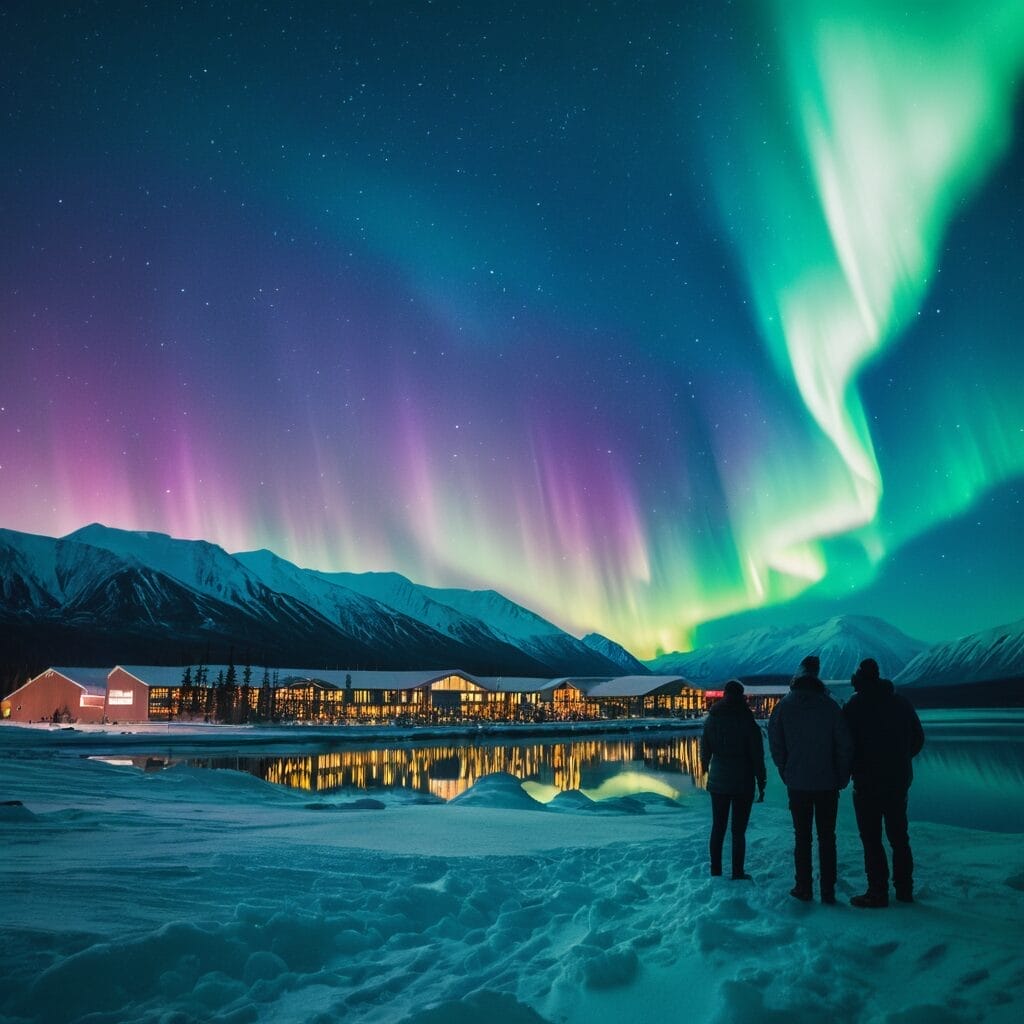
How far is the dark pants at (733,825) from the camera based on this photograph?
30.0 feet

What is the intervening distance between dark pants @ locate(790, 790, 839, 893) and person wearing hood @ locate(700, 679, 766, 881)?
1000 mm

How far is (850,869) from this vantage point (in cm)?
961

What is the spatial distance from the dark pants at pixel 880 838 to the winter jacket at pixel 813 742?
1.25 ft

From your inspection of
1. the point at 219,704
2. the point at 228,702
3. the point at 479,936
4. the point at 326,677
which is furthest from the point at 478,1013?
the point at 326,677

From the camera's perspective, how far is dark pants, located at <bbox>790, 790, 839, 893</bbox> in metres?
7.69

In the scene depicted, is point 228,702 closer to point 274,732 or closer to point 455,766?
point 274,732

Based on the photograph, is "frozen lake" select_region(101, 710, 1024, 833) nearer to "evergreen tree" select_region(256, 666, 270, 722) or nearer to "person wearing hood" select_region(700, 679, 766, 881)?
"person wearing hood" select_region(700, 679, 766, 881)

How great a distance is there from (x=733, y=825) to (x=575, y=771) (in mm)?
44738

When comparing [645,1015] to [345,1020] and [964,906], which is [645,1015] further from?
[964,906]

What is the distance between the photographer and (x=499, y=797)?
2277 centimetres

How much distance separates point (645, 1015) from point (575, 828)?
11112 millimetres

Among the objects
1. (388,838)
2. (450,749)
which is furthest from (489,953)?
(450,749)

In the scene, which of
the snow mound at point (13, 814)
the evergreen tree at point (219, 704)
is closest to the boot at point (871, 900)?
the snow mound at point (13, 814)

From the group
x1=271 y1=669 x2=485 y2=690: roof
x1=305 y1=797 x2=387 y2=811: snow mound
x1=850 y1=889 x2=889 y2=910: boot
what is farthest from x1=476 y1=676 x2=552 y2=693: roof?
x1=850 y1=889 x2=889 y2=910: boot
